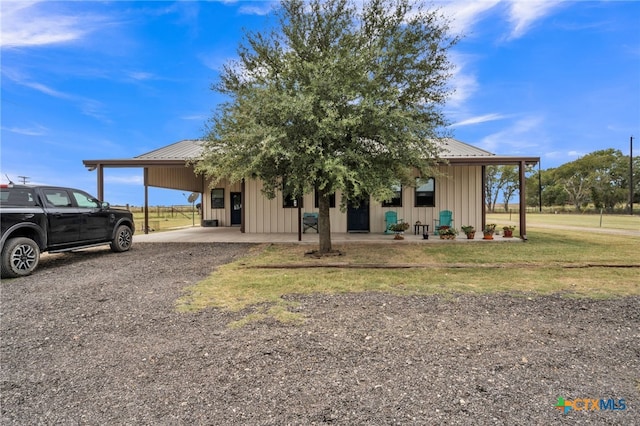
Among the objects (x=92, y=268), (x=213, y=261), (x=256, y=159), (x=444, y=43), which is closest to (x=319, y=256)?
(x=213, y=261)

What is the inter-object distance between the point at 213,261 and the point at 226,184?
395 inches

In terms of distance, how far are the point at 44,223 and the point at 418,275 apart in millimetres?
7886

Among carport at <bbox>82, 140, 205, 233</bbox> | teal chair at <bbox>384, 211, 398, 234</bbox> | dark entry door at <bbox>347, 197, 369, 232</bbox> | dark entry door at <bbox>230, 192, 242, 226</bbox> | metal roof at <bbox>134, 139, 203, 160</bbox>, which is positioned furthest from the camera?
dark entry door at <bbox>230, 192, 242, 226</bbox>

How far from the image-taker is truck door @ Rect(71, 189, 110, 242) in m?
7.89

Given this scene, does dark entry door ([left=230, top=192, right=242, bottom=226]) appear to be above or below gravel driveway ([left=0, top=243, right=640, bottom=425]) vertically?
above

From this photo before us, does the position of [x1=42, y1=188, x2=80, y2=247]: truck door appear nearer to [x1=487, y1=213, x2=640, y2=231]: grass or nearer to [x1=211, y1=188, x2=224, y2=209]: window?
[x1=211, y1=188, x2=224, y2=209]: window

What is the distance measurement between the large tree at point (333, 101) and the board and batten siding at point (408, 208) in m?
4.78

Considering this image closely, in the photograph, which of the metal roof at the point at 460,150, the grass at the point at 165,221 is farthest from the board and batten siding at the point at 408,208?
the grass at the point at 165,221

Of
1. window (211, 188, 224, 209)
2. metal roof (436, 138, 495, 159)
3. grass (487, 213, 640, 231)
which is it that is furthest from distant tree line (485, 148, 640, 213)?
window (211, 188, 224, 209)

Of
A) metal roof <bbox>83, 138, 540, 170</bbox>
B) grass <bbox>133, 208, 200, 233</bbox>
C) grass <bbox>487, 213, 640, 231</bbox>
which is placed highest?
metal roof <bbox>83, 138, 540, 170</bbox>

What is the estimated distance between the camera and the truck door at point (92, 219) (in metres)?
7.89

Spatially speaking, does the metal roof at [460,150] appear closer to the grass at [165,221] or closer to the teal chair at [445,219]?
the teal chair at [445,219]

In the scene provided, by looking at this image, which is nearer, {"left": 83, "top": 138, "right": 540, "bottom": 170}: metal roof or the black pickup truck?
the black pickup truck

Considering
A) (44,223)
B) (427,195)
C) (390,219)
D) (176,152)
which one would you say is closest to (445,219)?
(427,195)
